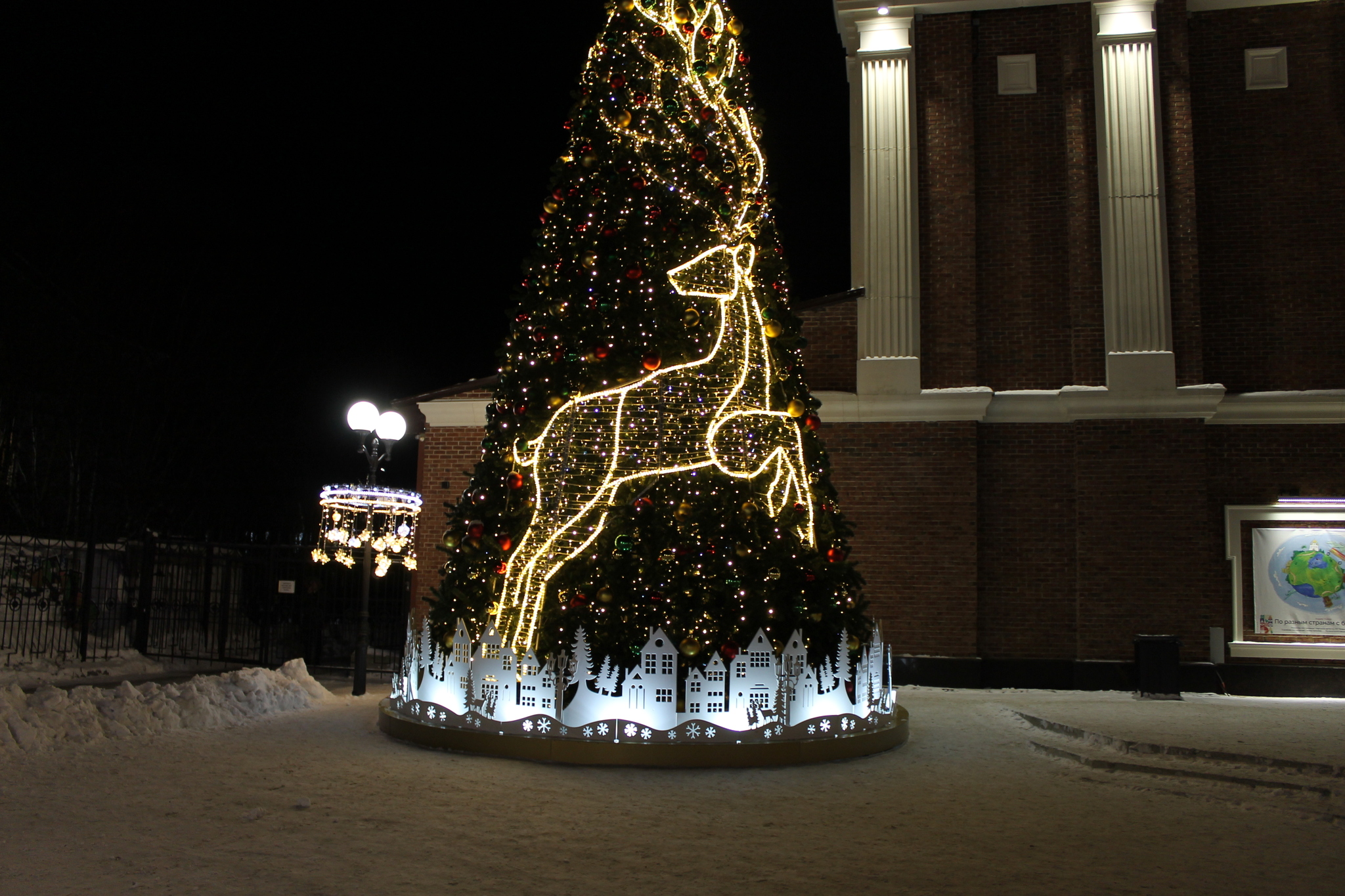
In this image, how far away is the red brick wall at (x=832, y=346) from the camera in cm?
1425

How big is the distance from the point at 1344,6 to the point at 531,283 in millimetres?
12972

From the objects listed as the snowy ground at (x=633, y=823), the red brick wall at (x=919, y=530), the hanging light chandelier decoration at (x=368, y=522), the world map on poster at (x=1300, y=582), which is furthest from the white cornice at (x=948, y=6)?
the snowy ground at (x=633, y=823)

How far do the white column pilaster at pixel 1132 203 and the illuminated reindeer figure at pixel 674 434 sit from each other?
6.99 meters

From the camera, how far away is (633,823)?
5.73m

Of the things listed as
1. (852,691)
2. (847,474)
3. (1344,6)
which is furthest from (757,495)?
(1344,6)

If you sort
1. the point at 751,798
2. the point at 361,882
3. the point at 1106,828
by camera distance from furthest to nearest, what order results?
the point at 751,798, the point at 1106,828, the point at 361,882

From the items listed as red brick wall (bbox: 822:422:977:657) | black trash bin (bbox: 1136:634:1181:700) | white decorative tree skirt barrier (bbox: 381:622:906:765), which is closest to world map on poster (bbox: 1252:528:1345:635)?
black trash bin (bbox: 1136:634:1181:700)

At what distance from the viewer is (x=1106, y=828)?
5.76 metres

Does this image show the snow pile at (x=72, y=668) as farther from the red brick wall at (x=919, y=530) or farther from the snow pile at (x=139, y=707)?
the red brick wall at (x=919, y=530)

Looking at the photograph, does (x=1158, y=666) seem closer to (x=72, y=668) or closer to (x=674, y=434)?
(x=674, y=434)

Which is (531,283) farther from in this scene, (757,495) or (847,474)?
(847,474)

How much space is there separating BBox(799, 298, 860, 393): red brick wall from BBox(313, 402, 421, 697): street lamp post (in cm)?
590

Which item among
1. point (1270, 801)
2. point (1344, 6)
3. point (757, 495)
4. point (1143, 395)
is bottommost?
point (1270, 801)

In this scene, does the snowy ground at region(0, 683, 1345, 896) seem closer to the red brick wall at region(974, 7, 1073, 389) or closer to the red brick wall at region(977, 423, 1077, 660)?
the red brick wall at region(977, 423, 1077, 660)
